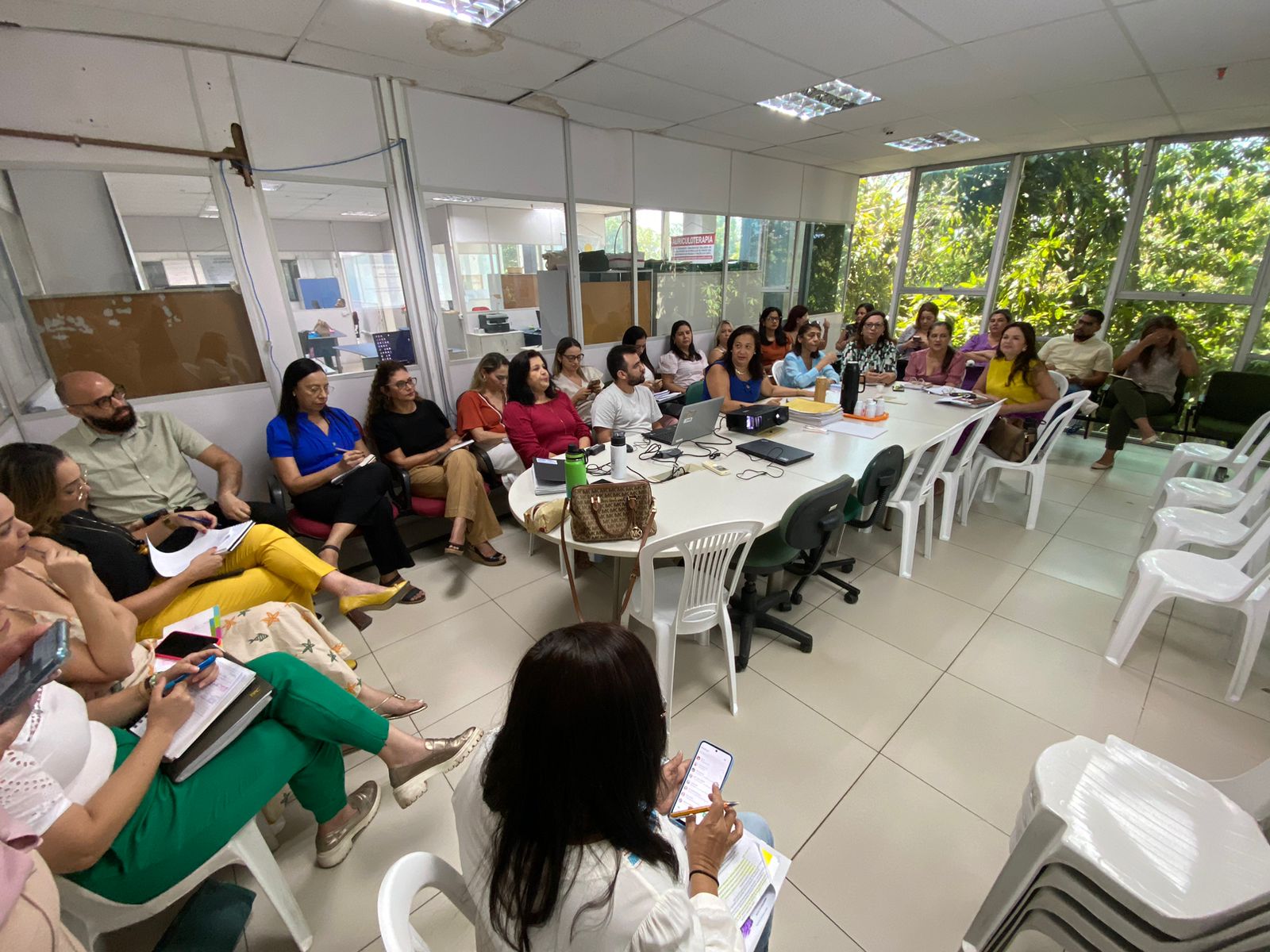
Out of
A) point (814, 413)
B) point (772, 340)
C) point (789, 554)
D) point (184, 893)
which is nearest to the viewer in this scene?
point (184, 893)

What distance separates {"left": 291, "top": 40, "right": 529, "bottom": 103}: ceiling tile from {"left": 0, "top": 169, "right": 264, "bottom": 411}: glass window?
92 cm

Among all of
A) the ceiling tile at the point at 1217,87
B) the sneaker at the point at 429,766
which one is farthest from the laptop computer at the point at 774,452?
the ceiling tile at the point at 1217,87

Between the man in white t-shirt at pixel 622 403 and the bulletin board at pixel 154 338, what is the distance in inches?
83.0

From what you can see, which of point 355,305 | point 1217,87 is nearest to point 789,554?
point 355,305

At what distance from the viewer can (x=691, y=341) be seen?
520cm

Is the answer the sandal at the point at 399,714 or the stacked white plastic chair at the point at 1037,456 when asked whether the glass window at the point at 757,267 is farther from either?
the sandal at the point at 399,714

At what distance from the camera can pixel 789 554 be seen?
6.95 feet

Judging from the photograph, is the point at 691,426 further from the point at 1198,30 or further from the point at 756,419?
the point at 1198,30

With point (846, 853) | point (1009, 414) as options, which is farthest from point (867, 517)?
point (1009, 414)

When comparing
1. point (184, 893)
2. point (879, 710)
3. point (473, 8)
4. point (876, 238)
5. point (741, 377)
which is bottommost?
point (879, 710)

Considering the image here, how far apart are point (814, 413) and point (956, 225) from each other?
491 cm

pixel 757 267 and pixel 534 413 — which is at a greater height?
pixel 757 267

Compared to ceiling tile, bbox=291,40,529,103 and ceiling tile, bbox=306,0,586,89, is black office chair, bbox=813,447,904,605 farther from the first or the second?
ceiling tile, bbox=291,40,529,103

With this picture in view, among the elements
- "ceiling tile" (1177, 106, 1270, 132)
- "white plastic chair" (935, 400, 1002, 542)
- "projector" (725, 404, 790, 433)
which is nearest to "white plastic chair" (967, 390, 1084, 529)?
"white plastic chair" (935, 400, 1002, 542)
